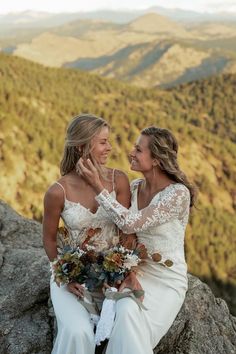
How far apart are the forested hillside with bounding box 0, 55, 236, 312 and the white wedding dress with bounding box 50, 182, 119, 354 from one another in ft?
27.8

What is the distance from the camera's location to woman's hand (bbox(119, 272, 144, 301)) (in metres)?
4.16

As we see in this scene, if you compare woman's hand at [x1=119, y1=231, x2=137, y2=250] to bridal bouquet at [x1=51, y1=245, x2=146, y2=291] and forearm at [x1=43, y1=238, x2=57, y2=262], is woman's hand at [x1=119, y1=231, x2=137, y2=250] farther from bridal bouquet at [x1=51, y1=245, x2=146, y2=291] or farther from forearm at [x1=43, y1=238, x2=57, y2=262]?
forearm at [x1=43, y1=238, x2=57, y2=262]

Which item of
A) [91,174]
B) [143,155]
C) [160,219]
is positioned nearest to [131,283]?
[160,219]

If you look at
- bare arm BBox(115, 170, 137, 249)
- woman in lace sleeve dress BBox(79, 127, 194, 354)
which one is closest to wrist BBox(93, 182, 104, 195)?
woman in lace sleeve dress BBox(79, 127, 194, 354)

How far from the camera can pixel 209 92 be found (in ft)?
157

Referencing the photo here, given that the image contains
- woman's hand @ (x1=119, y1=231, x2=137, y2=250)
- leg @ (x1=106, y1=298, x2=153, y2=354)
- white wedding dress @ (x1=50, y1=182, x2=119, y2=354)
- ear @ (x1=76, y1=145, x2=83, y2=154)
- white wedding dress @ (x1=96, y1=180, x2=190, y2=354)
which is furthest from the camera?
ear @ (x1=76, y1=145, x2=83, y2=154)

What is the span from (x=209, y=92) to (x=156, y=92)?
494cm

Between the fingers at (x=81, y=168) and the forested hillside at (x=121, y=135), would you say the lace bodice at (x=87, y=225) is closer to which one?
the fingers at (x=81, y=168)

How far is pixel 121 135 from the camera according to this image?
2592 centimetres

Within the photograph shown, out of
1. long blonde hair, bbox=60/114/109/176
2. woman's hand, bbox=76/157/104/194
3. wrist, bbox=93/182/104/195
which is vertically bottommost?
wrist, bbox=93/182/104/195

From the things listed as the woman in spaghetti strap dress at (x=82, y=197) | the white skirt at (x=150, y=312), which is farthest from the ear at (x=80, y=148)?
the white skirt at (x=150, y=312)

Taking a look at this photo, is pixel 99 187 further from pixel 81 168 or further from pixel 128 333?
pixel 128 333

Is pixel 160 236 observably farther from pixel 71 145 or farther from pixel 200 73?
pixel 200 73

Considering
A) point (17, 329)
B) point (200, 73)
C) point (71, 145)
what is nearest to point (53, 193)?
point (71, 145)
